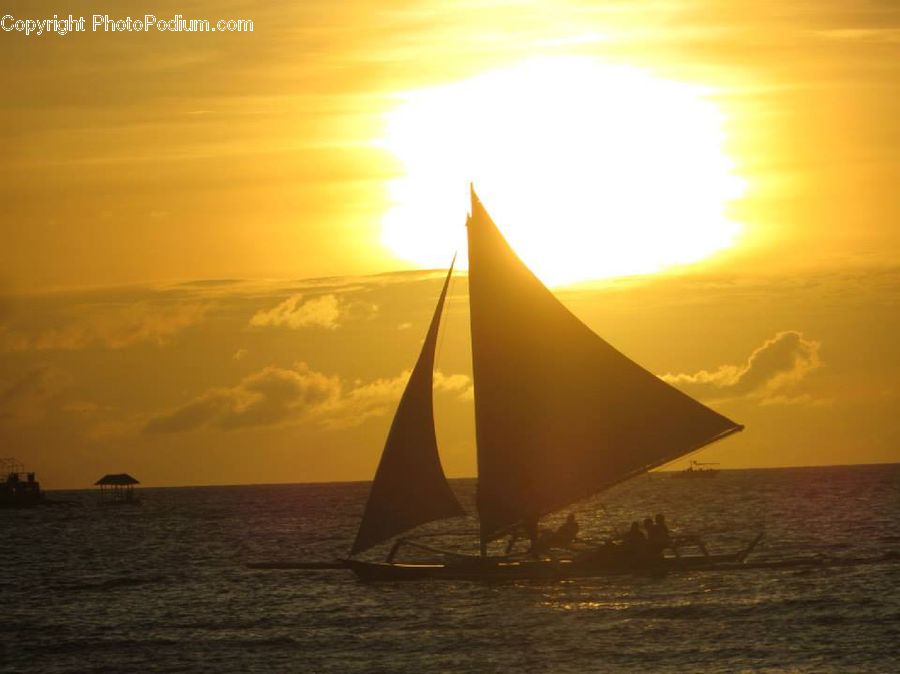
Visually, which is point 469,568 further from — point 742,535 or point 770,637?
point 742,535

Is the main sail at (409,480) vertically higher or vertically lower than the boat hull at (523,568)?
higher

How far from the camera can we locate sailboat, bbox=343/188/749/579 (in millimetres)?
49156

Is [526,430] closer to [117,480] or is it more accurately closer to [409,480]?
[409,480]

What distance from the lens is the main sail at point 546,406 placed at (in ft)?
164

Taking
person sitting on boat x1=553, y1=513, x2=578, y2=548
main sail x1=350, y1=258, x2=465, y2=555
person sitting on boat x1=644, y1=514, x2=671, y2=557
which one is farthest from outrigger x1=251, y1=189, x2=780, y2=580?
person sitting on boat x1=553, y1=513, x2=578, y2=548

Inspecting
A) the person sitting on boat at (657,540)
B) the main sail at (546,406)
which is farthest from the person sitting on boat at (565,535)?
the person sitting on boat at (657,540)

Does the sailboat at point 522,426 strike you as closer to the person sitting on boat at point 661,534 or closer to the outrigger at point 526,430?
the outrigger at point 526,430

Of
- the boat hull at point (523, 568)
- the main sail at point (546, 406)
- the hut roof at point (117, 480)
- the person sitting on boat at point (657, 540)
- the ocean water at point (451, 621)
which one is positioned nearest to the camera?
the ocean water at point (451, 621)

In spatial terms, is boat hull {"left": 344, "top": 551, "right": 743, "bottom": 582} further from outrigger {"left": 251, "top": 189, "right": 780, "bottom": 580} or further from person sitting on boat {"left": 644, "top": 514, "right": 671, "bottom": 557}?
person sitting on boat {"left": 644, "top": 514, "right": 671, "bottom": 557}

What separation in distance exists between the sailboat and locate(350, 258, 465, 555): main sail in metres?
0.03

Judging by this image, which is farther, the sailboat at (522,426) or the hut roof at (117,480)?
the hut roof at (117,480)

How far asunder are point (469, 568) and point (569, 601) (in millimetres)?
3742

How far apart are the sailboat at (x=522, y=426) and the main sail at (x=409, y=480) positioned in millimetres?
34

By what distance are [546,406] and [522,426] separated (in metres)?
1.24
